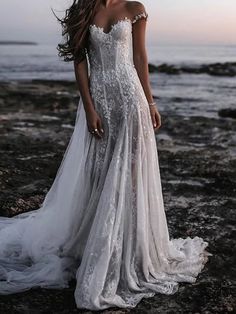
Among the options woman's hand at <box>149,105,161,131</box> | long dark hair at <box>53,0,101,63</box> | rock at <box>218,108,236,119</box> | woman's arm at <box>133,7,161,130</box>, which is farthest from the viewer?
rock at <box>218,108,236,119</box>

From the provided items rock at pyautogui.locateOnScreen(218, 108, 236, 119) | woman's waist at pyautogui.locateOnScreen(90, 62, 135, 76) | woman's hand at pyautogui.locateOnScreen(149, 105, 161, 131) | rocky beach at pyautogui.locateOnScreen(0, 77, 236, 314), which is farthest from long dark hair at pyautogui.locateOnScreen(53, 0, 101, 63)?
rock at pyautogui.locateOnScreen(218, 108, 236, 119)

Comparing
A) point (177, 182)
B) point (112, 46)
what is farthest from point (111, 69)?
point (177, 182)

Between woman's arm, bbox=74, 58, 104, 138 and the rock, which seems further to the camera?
the rock

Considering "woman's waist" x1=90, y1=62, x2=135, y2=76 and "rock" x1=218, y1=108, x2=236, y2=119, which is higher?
"woman's waist" x1=90, y1=62, x2=135, y2=76

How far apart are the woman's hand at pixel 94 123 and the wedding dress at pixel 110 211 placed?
0.20ft

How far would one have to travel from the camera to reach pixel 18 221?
530 centimetres

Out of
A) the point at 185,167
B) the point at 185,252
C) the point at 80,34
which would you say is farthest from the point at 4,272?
the point at 185,167

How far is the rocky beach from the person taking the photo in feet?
→ 13.6

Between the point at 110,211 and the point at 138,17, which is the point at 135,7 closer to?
the point at 138,17

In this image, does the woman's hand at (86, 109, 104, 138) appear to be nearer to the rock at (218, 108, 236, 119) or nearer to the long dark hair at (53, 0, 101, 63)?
the long dark hair at (53, 0, 101, 63)

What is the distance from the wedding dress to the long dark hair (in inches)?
2.9

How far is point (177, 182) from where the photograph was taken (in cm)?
809

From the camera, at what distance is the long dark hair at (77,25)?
3.96 m

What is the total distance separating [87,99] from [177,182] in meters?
4.25
